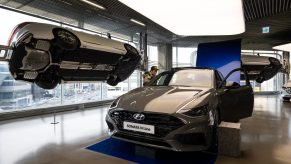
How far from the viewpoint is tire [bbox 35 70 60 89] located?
3.75 meters

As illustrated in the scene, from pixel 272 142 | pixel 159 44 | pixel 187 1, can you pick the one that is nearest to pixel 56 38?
pixel 187 1

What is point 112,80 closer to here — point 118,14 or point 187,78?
point 118,14

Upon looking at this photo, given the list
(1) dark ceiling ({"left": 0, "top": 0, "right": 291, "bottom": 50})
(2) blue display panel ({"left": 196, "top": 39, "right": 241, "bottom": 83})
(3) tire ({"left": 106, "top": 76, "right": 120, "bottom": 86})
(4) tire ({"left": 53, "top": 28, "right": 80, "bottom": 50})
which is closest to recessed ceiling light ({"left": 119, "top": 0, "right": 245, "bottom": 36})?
(1) dark ceiling ({"left": 0, "top": 0, "right": 291, "bottom": 50})

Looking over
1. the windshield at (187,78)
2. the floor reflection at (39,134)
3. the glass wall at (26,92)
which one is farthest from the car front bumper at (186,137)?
the glass wall at (26,92)

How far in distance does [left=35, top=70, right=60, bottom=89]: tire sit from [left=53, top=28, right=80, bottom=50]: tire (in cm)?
72

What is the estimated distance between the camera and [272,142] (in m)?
3.37

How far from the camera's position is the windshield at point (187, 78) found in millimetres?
3160

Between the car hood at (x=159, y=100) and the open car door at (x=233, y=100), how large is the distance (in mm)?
430

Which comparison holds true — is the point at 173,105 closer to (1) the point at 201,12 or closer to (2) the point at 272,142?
(2) the point at 272,142

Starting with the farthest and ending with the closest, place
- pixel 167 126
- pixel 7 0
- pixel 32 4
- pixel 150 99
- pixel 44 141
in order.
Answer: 1. pixel 32 4
2. pixel 7 0
3. pixel 44 141
4. pixel 150 99
5. pixel 167 126

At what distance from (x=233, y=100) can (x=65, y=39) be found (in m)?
2.79

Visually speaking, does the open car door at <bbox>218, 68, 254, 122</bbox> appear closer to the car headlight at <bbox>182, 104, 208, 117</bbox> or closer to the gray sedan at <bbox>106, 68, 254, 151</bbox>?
the gray sedan at <bbox>106, 68, 254, 151</bbox>

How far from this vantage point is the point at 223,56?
652 cm

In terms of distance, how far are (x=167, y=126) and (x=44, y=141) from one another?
226cm
